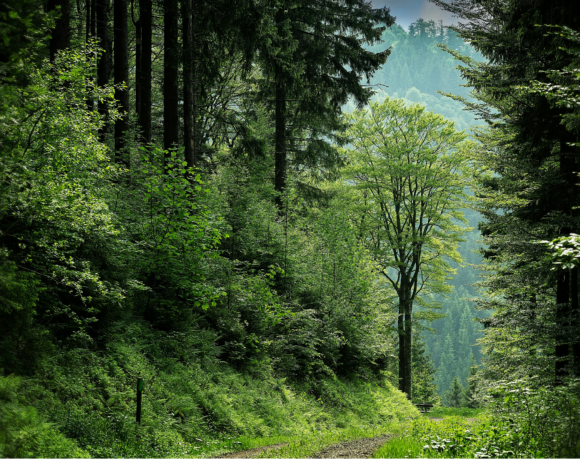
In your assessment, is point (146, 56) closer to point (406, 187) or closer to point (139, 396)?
point (139, 396)

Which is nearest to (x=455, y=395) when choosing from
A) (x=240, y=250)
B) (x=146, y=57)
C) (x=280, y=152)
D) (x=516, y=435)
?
(x=280, y=152)

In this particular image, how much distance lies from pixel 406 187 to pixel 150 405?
21.8 meters

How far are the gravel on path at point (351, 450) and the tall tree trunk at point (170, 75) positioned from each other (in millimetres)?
8849

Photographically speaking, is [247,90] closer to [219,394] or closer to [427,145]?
[427,145]

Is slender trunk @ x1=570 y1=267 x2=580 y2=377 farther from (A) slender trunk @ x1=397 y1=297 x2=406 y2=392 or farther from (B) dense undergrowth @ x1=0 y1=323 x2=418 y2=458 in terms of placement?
(A) slender trunk @ x1=397 y1=297 x2=406 y2=392

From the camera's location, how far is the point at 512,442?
5.70m

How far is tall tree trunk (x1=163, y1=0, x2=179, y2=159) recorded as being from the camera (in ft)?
39.5

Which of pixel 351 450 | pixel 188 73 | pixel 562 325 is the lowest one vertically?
pixel 351 450

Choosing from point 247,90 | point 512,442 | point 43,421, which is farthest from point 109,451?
point 247,90

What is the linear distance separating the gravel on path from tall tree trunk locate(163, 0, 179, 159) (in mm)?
8849

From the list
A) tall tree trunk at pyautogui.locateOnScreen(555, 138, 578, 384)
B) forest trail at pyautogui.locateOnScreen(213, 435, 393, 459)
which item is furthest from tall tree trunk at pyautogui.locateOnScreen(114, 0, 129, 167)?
tall tree trunk at pyautogui.locateOnScreen(555, 138, 578, 384)

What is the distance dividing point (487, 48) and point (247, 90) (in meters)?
12.7

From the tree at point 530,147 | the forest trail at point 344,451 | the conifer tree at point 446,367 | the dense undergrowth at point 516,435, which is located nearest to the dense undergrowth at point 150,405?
the forest trail at point 344,451

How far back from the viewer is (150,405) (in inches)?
277
